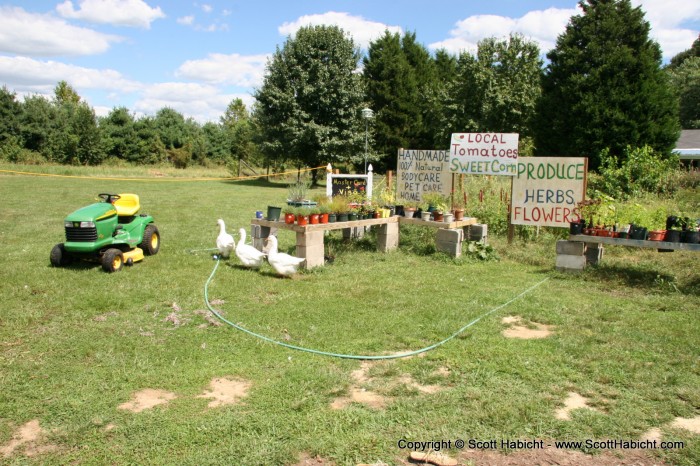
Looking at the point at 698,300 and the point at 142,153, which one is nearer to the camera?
the point at 698,300

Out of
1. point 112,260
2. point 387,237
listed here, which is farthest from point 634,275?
point 112,260

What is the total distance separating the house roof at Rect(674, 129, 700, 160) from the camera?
852 inches

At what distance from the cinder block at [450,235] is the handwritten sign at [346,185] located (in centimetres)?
210

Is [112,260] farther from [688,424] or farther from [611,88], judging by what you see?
[611,88]

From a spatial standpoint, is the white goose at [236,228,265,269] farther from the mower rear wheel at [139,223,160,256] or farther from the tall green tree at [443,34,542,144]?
the tall green tree at [443,34,542,144]

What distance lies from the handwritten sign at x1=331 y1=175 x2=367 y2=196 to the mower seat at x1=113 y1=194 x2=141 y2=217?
3.77 m

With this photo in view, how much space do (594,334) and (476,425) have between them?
227cm

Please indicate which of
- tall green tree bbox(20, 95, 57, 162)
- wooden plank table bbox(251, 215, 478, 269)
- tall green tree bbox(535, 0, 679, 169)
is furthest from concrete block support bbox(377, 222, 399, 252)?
tall green tree bbox(20, 95, 57, 162)

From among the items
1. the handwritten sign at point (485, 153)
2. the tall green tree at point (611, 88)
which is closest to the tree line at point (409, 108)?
the tall green tree at point (611, 88)

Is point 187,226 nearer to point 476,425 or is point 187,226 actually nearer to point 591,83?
point 476,425

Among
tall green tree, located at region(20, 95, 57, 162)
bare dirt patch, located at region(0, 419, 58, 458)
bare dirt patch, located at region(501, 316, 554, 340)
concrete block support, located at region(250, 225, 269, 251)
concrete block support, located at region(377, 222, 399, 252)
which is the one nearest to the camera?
bare dirt patch, located at region(0, 419, 58, 458)

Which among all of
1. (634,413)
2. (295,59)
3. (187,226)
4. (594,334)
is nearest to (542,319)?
(594,334)

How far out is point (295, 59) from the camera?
27.9 m

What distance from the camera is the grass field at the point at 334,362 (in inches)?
123
